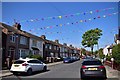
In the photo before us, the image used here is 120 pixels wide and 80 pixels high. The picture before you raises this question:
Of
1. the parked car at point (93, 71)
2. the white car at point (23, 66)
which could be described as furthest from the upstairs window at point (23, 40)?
the parked car at point (93, 71)

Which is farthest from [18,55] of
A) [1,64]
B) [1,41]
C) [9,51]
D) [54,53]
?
[54,53]

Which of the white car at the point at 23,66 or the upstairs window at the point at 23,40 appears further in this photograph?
the upstairs window at the point at 23,40

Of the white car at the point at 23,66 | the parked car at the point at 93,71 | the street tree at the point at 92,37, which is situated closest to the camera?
the parked car at the point at 93,71

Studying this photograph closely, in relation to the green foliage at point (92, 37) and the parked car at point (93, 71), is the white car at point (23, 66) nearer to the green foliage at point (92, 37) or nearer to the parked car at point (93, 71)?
the parked car at point (93, 71)

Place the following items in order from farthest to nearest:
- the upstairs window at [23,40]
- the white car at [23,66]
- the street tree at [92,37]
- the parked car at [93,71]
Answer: the street tree at [92,37] → the upstairs window at [23,40] → the white car at [23,66] → the parked car at [93,71]

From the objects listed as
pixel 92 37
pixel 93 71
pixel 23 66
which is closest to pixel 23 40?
pixel 23 66

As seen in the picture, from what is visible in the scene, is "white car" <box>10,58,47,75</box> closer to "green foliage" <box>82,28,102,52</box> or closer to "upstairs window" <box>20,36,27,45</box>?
"upstairs window" <box>20,36,27,45</box>

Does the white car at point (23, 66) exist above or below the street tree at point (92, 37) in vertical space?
below

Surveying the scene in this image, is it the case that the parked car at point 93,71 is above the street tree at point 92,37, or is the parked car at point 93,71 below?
below

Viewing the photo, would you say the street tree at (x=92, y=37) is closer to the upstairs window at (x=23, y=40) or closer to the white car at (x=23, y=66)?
the upstairs window at (x=23, y=40)

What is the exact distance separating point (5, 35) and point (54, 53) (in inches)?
1486

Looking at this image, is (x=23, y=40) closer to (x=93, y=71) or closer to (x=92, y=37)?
(x=93, y=71)

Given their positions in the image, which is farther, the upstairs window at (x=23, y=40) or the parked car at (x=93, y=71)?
the upstairs window at (x=23, y=40)

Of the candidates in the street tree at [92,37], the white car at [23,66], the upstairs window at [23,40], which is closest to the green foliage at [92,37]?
the street tree at [92,37]
